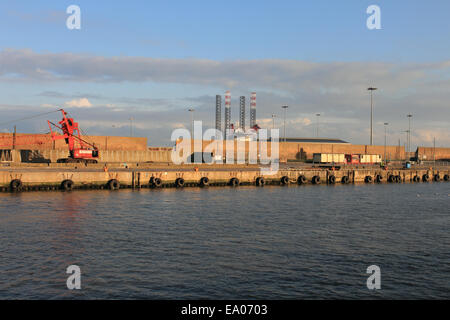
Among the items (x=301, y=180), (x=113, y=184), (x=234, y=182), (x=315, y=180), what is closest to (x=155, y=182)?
(x=113, y=184)

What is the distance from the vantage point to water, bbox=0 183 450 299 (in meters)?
17.7

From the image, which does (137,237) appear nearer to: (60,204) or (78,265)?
(78,265)

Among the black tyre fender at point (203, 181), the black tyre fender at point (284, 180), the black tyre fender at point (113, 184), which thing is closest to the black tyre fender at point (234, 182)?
the black tyre fender at point (203, 181)

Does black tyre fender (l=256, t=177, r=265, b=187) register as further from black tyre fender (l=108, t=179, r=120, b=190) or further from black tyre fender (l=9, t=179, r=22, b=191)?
black tyre fender (l=9, t=179, r=22, b=191)

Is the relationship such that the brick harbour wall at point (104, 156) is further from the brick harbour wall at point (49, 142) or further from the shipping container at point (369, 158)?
the shipping container at point (369, 158)

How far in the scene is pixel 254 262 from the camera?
71.3 feet

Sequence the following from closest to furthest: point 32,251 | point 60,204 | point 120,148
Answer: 1. point 32,251
2. point 60,204
3. point 120,148

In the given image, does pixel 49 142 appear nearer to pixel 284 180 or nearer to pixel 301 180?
pixel 284 180

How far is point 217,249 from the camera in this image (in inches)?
956

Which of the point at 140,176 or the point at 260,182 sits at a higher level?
the point at 140,176

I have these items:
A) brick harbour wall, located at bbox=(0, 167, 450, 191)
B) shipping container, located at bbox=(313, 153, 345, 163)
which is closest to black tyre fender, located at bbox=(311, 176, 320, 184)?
brick harbour wall, located at bbox=(0, 167, 450, 191)
